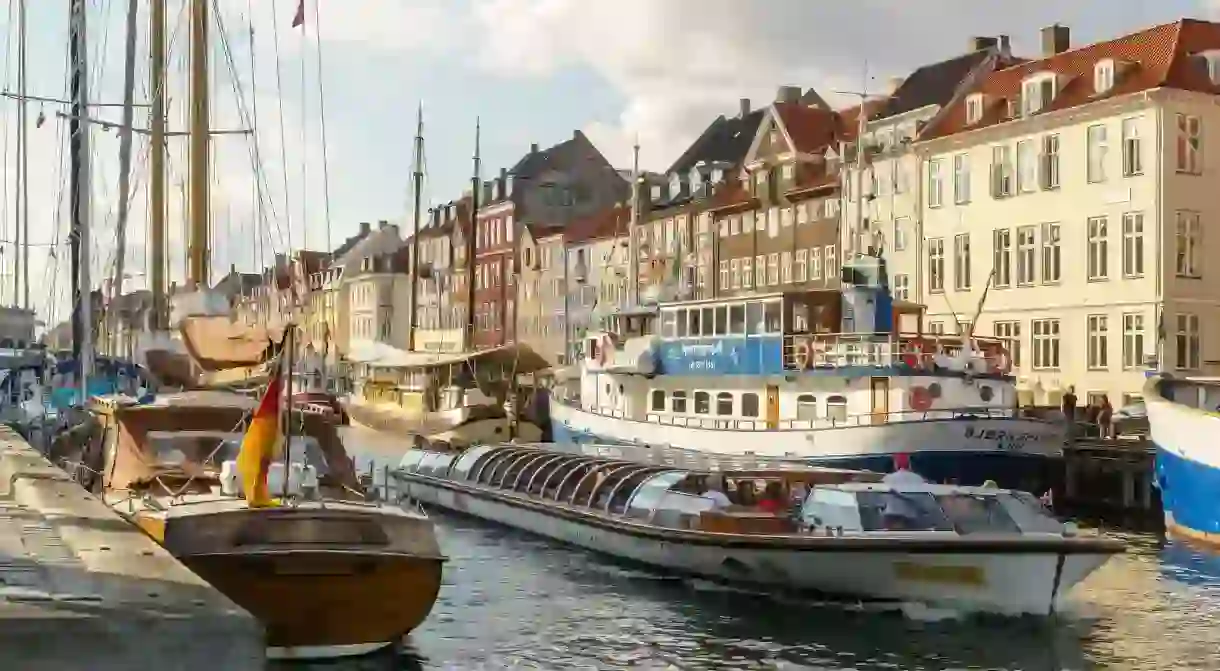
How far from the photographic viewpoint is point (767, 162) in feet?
242

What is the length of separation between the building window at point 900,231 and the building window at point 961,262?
3.21 m

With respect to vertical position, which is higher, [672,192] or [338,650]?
[672,192]

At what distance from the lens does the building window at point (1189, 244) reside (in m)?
48.7

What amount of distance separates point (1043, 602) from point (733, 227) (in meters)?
55.4

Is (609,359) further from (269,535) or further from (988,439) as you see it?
(269,535)

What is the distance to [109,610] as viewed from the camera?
9695mm

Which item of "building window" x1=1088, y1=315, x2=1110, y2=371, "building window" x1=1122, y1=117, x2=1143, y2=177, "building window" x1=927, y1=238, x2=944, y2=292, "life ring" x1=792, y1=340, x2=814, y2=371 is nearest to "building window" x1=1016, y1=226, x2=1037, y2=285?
"building window" x1=1088, y1=315, x2=1110, y2=371

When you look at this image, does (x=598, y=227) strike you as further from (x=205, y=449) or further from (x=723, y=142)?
(x=205, y=449)

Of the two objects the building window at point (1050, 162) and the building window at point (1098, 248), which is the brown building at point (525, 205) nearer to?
the building window at point (1050, 162)

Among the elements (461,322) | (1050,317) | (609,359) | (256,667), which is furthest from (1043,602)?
(461,322)

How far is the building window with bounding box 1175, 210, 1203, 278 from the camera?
48656 millimetres

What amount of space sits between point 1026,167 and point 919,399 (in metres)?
21.0

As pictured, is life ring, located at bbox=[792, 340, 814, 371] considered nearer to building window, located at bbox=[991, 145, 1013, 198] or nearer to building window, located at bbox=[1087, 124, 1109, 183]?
building window, located at bbox=[1087, 124, 1109, 183]

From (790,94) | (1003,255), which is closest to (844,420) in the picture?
(1003,255)
